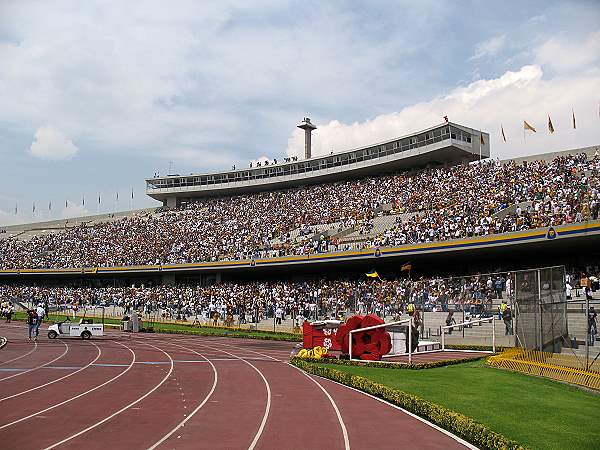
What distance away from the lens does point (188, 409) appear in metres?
11.8

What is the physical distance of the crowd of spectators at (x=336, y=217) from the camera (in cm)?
3173

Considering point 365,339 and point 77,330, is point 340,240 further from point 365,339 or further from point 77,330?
point 365,339

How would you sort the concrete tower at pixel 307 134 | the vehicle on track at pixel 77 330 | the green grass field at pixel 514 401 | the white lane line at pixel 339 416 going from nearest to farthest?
1. the green grass field at pixel 514 401
2. the white lane line at pixel 339 416
3. the vehicle on track at pixel 77 330
4. the concrete tower at pixel 307 134

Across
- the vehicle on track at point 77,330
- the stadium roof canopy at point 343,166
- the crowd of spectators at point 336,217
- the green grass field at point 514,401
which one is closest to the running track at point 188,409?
the green grass field at point 514,401

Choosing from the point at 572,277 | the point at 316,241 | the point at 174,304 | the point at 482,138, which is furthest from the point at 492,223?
the point at 174,304

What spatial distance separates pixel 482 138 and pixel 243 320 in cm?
2682

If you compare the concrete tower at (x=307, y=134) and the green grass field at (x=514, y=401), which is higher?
the concrete tower at (x=307, y=134)

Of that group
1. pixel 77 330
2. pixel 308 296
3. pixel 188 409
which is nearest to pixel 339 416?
pixel 188 409

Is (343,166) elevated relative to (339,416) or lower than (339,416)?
elevated

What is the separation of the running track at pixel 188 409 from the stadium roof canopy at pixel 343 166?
32.6m

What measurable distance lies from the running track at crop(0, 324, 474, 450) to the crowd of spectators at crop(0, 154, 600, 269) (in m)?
17.1

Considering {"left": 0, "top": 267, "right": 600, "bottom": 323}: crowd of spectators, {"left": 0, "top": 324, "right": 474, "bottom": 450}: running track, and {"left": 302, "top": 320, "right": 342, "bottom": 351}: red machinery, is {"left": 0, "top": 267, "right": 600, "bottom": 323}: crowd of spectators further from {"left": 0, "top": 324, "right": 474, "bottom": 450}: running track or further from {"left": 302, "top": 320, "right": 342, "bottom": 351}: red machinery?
{"left": 0, "top": 324, "right": 474, "bottom": 450}: running track

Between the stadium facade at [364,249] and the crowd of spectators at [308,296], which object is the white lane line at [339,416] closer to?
the crowd of spectators at [308,296]

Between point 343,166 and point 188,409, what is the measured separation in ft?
148
